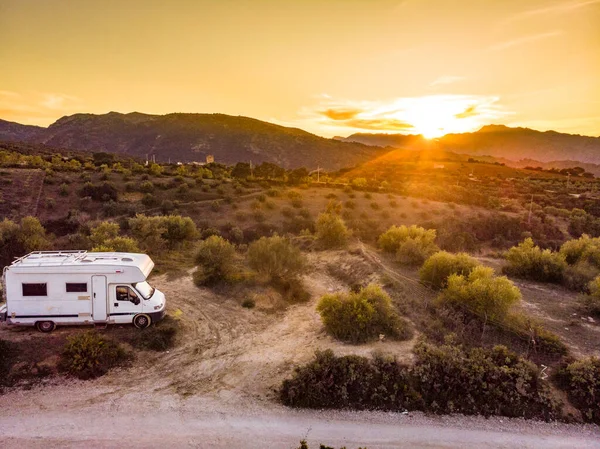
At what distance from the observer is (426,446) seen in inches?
320

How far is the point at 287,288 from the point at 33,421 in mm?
10110

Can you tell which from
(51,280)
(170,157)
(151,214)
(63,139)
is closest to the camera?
(51,280)

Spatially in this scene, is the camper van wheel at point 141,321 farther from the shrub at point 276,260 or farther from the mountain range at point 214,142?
the mountain range at point 214,142

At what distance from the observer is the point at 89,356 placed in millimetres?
10102

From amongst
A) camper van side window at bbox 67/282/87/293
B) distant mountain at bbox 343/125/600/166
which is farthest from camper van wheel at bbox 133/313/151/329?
distant mountain at bbox 343/125/600/166

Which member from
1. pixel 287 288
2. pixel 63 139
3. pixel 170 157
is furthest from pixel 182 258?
pixel 63 139

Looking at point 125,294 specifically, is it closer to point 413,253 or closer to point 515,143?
point 413,253

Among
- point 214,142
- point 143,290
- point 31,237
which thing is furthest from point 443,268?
point 214,142

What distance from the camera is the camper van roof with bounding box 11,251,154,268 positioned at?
451 inches

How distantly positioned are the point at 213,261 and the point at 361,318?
7985 mm

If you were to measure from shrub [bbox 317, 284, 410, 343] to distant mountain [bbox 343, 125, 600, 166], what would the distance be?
481 ft

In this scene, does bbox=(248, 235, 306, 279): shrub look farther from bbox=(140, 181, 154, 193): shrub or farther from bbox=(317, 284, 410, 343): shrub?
bbox=(140, 181, 154, 193): shrub

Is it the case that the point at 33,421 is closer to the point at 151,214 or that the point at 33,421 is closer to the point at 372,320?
the point at 372,320

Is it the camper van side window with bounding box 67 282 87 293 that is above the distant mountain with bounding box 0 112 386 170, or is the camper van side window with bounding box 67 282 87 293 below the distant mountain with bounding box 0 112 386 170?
below
